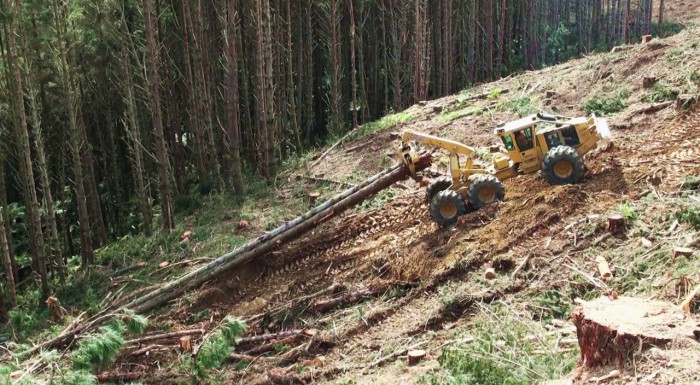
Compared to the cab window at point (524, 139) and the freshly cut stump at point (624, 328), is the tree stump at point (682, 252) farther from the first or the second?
the cab window at point (524, 139)

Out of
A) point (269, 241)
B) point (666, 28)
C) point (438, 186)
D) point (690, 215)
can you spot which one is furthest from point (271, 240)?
point (666, 28)

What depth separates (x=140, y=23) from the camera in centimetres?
1633

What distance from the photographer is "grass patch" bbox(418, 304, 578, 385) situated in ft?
19.3

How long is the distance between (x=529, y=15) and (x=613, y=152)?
2179 centimetres

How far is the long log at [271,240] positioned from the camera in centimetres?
971

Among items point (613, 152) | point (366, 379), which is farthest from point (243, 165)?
point (366, 379)

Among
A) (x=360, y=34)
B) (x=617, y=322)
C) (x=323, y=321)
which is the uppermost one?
(x=360, y=34)

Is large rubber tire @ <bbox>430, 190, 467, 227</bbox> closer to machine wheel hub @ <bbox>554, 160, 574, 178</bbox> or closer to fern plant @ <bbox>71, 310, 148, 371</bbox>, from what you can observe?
machine wheel hub @ <bbox>554, 160, 574, 178</bbox>

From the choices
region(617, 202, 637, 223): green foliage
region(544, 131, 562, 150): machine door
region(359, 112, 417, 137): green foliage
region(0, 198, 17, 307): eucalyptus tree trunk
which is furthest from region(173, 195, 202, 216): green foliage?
region(617, 202, 637, 223): green foliage

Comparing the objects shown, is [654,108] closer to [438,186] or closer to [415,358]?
[438,186]

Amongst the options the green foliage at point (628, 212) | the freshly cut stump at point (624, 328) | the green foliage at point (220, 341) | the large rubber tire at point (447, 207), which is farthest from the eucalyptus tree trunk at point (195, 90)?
the freshly cut stump at point (624, 328)

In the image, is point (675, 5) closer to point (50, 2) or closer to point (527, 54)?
point (527, 54)

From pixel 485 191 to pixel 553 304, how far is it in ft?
8.61

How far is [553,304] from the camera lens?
23.2 ft
